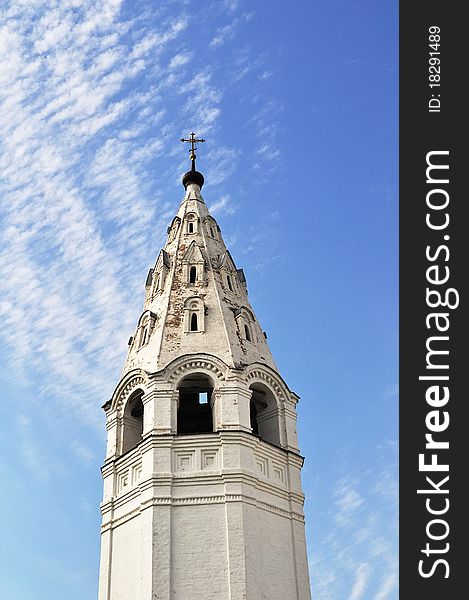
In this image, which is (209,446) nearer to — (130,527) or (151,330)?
(130,527)

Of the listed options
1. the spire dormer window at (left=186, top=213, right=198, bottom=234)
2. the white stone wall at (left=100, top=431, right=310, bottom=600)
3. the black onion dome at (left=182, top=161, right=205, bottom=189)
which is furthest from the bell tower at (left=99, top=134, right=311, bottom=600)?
the black onion dome at (left=182, top=161, right=205, bottom=189)

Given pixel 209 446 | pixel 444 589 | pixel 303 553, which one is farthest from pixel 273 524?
pixel 444 589

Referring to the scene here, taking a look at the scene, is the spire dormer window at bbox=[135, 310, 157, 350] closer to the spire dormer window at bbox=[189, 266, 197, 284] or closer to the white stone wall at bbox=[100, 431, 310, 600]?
the spire dormer window at bbox=[189, 266, 197, 284]

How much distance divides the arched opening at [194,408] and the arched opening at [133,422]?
1.22m

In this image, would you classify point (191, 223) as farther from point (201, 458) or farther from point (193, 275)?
point (201, 458)

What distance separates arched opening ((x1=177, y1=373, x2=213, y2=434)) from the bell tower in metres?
0.04

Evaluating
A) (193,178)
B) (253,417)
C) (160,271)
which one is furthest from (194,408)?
(193,178)

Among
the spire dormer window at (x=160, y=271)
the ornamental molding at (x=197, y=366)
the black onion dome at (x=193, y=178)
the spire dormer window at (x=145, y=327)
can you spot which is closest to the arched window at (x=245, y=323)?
the ornamental molding at (x=197, y=366)

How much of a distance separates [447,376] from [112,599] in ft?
38.1

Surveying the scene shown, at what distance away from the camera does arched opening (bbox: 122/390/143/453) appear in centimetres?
2478

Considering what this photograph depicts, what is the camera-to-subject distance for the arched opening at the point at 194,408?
25356 mm

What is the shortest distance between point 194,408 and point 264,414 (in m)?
2.29

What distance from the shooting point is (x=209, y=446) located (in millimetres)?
22781

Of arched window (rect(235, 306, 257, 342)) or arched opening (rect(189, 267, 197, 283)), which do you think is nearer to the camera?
arched window (rect(235, 306, 257, 342))
